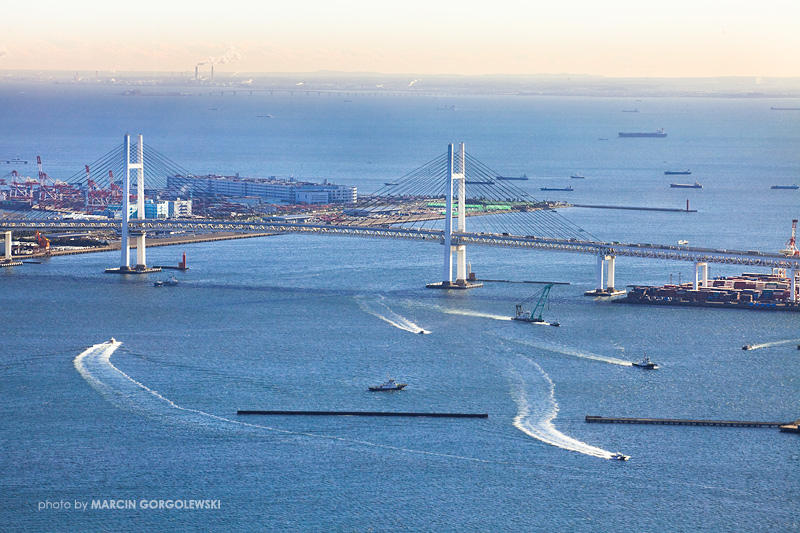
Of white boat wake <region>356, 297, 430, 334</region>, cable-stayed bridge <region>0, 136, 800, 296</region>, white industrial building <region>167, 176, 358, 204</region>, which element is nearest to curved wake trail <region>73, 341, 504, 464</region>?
white boat wake <region>356, 297, 430, 334</region>

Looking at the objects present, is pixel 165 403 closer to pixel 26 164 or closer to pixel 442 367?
pixel 442 367

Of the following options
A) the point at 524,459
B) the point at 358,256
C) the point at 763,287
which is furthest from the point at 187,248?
the point at 524,459

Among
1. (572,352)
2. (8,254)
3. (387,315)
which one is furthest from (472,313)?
(8,254)

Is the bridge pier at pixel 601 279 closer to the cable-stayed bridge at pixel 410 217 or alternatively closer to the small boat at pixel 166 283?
the cable-stayed bridge at pixel 410 217

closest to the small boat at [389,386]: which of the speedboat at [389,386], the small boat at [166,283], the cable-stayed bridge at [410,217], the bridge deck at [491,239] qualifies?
the speedboat at [389,386]

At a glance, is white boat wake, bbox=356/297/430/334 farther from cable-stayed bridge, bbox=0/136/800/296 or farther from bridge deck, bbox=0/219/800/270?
bridge deck, bbox=0/219/800/270

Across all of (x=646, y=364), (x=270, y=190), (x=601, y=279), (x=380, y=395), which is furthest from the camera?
(x=270, y=190)

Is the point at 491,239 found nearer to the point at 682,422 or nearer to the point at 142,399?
the point at 682,422
